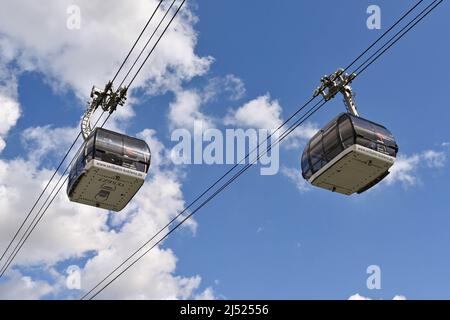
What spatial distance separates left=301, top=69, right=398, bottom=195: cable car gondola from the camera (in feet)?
53.8

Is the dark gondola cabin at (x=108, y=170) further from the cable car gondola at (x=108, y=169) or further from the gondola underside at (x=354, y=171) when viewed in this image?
the gondola underside at (x=354, y=171)

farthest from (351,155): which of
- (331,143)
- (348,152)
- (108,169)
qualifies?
(108,169)

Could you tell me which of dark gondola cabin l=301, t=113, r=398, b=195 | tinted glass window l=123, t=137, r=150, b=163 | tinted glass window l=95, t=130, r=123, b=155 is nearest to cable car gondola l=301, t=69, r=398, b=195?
dark gondola cabin l=301, t=113, r=398, b=195

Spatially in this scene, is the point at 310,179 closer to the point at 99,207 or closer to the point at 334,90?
the point at 334,90

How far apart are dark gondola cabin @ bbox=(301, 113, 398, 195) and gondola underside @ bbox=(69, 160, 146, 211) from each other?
5.38m

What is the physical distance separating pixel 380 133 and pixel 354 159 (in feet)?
5.07

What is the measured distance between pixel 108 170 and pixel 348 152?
22.8 ft

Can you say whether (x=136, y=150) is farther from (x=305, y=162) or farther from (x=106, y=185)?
(x=305, y=162)

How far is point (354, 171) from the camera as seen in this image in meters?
16.6

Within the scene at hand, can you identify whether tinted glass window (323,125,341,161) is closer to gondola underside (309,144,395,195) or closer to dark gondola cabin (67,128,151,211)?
gondola underside (309,144,395,195)

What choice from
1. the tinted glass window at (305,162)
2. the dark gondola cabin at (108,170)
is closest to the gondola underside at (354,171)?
the tinted glass window at (305,162)
